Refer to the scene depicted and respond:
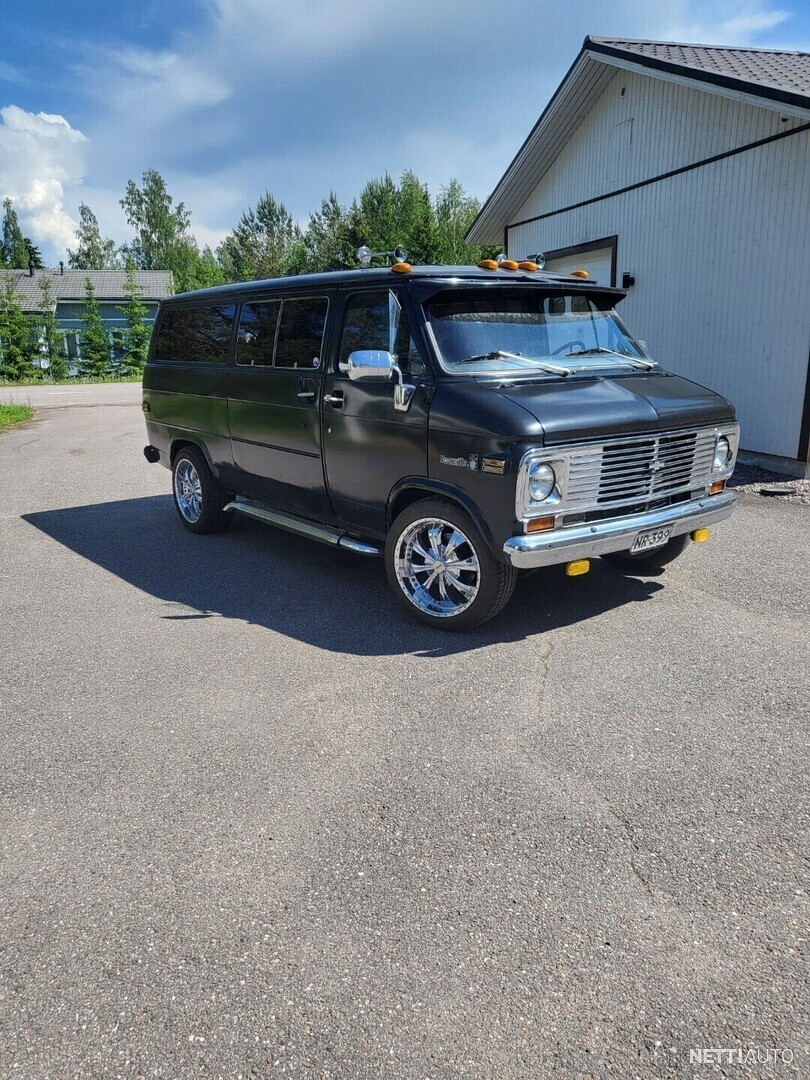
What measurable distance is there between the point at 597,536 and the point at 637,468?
1.91ft

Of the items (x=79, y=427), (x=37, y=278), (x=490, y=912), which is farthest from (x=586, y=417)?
(x=37, y=278)

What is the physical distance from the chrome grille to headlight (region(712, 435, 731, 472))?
64mm

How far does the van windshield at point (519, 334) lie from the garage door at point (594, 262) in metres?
7.90

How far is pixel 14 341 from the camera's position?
3769 cm

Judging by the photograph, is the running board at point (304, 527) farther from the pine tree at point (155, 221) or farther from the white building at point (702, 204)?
the pine tree at point (155, 221)

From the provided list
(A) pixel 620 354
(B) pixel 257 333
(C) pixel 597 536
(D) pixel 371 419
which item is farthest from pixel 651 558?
(B) pixel 257 333

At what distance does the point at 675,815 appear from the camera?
10.3 feet

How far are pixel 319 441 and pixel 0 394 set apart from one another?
95.4 ft

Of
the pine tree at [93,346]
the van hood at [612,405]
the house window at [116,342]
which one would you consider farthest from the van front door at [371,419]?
the house window at [116,342]

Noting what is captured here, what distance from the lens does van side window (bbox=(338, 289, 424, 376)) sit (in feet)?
16.8

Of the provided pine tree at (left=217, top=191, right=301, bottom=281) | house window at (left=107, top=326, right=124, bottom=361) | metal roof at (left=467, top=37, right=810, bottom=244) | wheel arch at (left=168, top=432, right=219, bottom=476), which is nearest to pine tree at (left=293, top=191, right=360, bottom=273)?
pine tree at (left=217, top=191, right=301, bottom=281)

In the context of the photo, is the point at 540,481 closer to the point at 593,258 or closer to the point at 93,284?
the point at 593,258

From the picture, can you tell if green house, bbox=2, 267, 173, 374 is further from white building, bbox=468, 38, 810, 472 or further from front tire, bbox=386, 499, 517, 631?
front tire, bbox=386, 499, 517, 631

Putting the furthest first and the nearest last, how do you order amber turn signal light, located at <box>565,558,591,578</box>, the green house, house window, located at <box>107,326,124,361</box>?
the green house
house window, located at <box>107,326,124,361</box>
amber turn signal light, located at <box>565,558,591,578</box>
